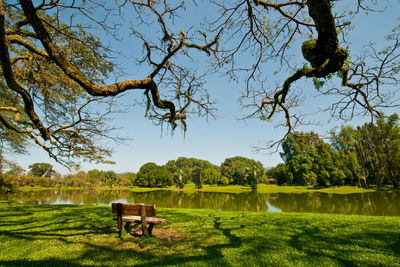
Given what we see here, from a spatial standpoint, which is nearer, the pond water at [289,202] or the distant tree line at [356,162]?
the pond water at [289,202]

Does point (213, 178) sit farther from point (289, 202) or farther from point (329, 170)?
point (289, 202)

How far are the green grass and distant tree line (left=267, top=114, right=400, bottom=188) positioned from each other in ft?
93.5

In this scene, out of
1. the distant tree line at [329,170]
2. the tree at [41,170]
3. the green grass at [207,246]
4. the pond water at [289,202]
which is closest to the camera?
the green grass at [207,246]

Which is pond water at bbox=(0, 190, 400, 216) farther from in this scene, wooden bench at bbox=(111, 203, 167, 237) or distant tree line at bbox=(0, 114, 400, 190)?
wooden bench at bbox=(111, 203, 167, 237)

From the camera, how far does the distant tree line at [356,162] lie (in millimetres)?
33438

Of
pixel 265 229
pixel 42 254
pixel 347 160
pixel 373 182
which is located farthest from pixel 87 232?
pixel 373 182

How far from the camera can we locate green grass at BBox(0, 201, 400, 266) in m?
3.50

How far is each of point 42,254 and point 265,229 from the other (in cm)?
559

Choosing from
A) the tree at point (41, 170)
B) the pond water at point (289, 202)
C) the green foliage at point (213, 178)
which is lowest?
the pond water at point (289, 202)

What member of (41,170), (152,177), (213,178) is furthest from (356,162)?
(41,170)

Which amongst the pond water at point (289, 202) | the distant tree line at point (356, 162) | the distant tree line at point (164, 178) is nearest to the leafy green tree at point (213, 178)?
the distant tree line at point (164, 178)

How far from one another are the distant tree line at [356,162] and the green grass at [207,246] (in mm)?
28490

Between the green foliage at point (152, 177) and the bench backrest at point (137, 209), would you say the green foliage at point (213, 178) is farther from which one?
the bench backrest at point (137, 209)

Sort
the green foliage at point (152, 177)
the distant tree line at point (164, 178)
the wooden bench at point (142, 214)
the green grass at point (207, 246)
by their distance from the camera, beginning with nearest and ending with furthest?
the green grass at point (207, 246)
the wooden bench at point (142, 214)
the distant tree line at point (164, 178)
the green foliage at point (152, 177)
